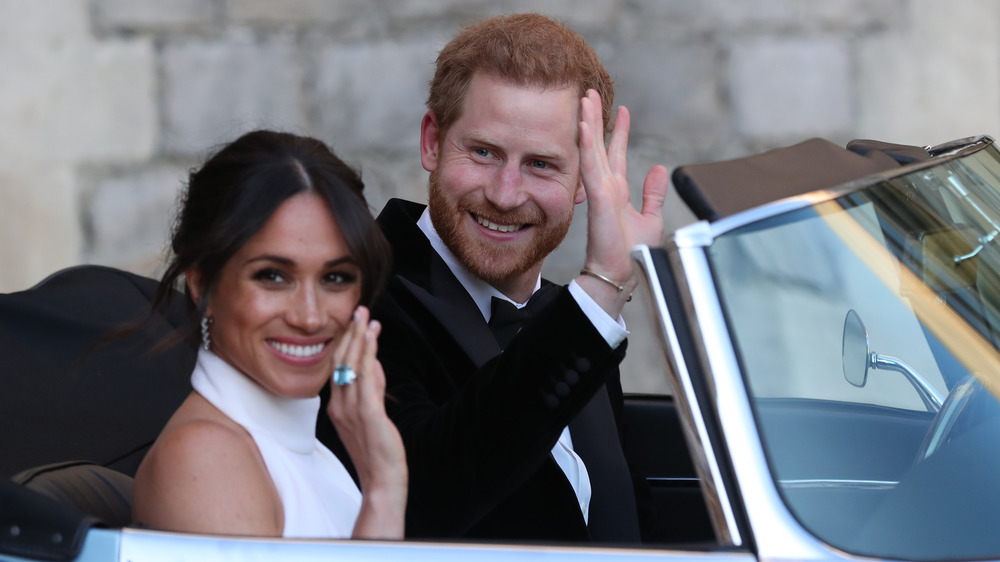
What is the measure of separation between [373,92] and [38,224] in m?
1.52

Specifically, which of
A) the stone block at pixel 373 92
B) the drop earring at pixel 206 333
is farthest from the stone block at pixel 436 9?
the drop earring at pixel 206 333

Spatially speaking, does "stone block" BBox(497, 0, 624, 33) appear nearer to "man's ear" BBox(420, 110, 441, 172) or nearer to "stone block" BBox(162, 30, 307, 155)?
"stone block" BBox(162, 30, 307, 155)

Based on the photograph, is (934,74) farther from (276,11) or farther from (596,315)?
(596,315)

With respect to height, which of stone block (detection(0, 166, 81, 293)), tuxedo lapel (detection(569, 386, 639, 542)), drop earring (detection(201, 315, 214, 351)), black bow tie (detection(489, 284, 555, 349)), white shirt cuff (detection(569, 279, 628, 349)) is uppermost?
white shirt cuff (detection(569, 279, 628, 349))

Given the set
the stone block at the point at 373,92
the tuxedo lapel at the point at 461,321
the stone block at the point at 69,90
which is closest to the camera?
the tuxedo lapel at the point at 461,321

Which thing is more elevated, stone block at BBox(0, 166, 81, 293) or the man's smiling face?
the man's smiling face

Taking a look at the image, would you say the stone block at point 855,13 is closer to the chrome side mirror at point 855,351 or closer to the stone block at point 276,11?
the stone block at point 276,11

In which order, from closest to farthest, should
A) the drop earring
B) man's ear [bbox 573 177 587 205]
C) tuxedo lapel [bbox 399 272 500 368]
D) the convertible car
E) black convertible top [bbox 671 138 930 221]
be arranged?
the convertible car → black convertible top [bbox 671 138 930 221] → the drop earring → tuxedo lapel [bbox 399 272 500 368] → man's ear [bbox 573 177 587 205]

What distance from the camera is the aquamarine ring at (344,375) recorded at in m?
1.57

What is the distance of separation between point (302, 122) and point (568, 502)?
3.05 m

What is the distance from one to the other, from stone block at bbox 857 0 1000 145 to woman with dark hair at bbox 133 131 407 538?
12.0 feet

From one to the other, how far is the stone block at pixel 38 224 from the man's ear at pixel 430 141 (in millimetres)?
2813

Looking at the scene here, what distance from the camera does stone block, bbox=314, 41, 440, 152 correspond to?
474 centimetres

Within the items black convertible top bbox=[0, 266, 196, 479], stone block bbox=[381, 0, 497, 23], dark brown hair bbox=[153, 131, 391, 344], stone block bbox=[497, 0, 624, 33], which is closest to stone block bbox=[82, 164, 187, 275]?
stone block bbox=[381, 0, 497, 23]
